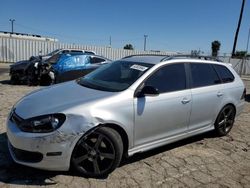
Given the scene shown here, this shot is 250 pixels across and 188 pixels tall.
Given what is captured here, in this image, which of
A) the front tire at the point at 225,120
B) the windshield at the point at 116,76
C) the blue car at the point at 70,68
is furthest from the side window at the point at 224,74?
the blue car at the point at 70,68

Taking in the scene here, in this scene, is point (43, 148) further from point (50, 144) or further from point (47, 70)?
point (47, 70)

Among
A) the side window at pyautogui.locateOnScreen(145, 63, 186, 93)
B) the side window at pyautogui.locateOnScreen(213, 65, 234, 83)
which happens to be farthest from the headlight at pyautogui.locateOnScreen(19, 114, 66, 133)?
the side window at pyautogui.locateOnScreen(213, 65, 234, 83)

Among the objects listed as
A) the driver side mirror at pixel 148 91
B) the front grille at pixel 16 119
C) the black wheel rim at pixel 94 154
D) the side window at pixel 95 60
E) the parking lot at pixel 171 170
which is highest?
the side window at pixel 95 60

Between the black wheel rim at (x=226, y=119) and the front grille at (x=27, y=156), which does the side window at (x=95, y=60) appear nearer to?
the black wheel rim at (x=226, y=119)

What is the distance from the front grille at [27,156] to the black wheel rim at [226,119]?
350 centimetres

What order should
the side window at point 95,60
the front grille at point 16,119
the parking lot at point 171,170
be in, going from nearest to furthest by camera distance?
the front grille at point 16,119 → the parking lot at point 171,170 → the side window at point 95,60

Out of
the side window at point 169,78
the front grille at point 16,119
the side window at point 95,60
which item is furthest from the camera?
the side window at point 95,60

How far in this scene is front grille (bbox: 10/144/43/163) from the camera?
3.32 meters

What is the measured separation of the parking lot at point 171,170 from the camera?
354 cm

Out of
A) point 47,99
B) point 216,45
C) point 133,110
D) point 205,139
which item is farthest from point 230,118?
point 216,45

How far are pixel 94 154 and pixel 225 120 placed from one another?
3.11 m

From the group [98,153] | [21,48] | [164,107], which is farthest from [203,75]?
[21,48]

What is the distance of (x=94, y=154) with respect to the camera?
11.8 feet

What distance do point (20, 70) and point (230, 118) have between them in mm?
8617
